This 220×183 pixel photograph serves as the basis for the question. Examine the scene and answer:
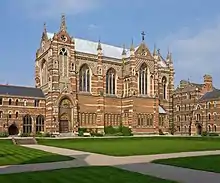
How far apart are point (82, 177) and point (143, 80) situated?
65765 mm

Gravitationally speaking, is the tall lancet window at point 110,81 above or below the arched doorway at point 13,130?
above

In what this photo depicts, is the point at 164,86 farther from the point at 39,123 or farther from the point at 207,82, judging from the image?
the point at 39,123

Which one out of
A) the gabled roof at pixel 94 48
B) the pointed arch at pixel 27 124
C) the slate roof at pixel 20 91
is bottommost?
the pointed arch at pixel 27 124

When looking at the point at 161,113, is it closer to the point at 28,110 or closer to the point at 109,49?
the point at 109,49

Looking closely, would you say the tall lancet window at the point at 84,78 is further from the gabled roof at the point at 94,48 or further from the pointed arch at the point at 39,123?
the pointed arch at the point at 39,123

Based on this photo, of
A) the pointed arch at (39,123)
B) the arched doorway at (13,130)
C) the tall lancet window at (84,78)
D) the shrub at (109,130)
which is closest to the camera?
the arched doorway at (13,130)

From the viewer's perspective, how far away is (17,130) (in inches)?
2547

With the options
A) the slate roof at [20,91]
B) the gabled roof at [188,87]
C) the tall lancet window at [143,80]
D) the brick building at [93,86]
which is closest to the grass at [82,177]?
the brick building at [93,86]

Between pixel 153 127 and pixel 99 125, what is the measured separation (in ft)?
47.2

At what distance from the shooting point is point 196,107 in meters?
91.1

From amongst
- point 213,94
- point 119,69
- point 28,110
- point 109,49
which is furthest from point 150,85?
point 28,110

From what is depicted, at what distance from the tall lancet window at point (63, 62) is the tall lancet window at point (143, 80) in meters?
19.2

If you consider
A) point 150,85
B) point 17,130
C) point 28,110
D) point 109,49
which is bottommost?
point 17,130

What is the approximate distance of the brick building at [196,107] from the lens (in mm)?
85500
